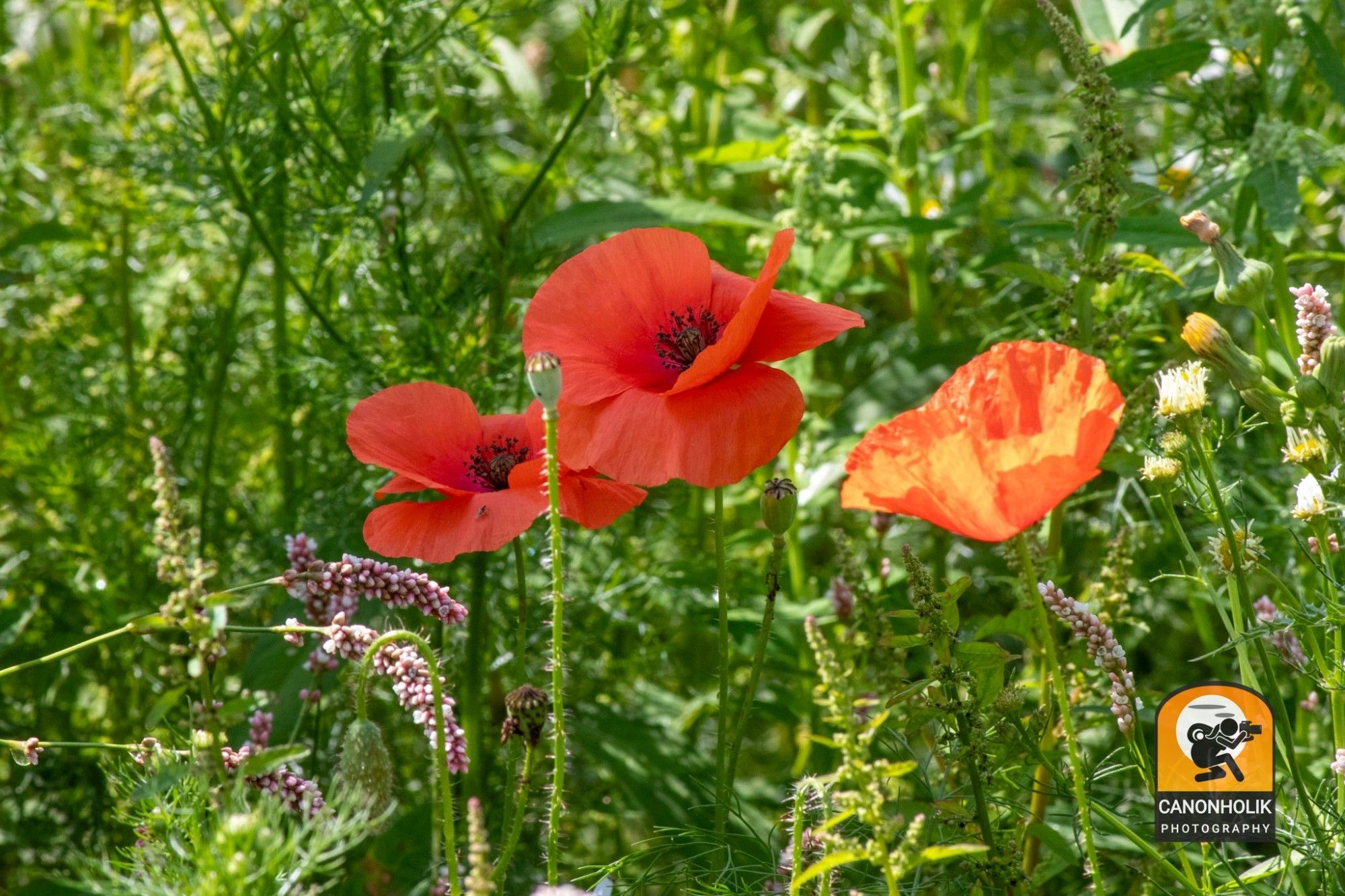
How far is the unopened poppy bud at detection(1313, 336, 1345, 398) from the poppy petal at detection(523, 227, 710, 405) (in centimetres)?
36

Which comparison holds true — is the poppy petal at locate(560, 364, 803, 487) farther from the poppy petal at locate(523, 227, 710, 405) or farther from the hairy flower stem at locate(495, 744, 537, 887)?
the hairy flower stem at locate(495, 744, 537, 887)

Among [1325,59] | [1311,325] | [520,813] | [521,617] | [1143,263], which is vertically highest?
[1325,59]

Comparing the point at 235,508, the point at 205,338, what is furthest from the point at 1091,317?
the point at 205,338

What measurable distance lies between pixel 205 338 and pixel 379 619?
62cm

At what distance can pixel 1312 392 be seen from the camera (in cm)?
66

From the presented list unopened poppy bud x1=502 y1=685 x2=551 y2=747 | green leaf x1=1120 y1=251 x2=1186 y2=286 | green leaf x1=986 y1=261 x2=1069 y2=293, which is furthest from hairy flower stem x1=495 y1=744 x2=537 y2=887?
green leaf x1=1120 y1=251 x2=1186 y2=286

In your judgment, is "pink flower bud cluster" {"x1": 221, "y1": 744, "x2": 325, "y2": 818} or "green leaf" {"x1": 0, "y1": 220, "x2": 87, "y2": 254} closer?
"pink flower bud cluster" {"x1": 221, "y1": 744, "x2": 325, "y2": 818}

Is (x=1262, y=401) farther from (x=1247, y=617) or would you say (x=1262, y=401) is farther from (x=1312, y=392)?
(x=1247, y=617)

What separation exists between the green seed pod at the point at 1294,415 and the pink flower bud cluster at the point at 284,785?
0.57m

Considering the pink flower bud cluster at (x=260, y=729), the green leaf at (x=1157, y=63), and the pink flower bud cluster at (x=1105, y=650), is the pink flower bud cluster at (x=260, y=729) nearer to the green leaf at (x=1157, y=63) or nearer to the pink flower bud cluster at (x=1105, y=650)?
the pink flower bud cluster at (x=1105, y=650)

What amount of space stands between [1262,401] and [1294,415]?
0.16 feet

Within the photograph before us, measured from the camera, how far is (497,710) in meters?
1.28

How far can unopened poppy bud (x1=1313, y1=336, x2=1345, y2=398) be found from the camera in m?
0.65

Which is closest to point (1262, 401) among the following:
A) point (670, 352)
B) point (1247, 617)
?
point (1247, 617)
